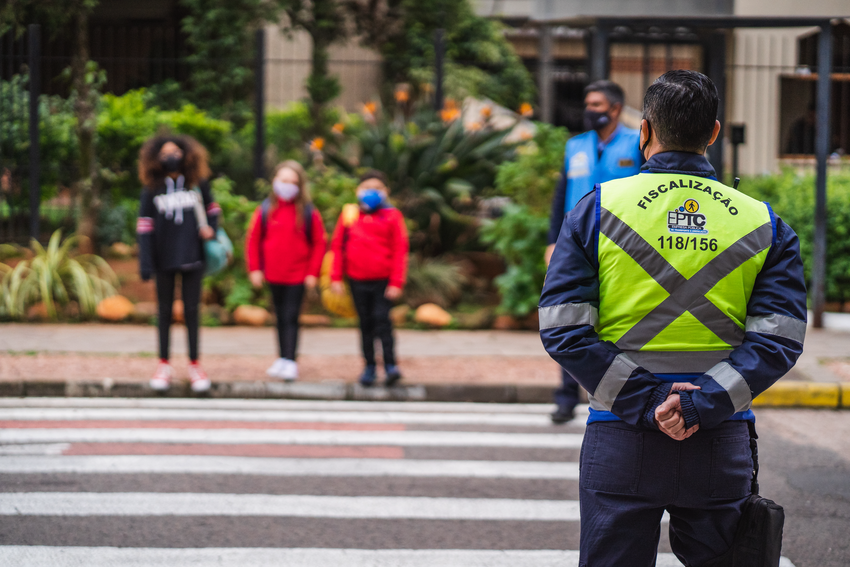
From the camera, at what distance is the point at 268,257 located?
7844mm

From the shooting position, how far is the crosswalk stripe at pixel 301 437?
6.24 metres

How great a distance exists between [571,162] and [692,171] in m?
3.57

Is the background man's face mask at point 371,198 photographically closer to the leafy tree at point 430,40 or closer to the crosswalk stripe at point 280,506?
the crosswalk stripe at point 280,506

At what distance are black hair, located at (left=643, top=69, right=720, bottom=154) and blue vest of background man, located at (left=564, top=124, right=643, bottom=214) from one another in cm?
324

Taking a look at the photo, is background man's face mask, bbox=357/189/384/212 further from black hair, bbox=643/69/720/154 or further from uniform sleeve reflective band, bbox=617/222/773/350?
uniform sleeve reflective band, bbox=617/222/773/350

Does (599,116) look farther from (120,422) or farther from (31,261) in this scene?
(31,261)

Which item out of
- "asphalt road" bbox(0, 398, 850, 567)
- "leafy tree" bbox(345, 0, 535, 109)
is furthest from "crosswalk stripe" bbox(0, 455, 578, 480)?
"leafy tree" bbox(345, 0, 535, 109)

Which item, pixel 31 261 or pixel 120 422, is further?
pixel 31 261

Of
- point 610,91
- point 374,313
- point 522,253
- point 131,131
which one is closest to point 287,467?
point 374,313

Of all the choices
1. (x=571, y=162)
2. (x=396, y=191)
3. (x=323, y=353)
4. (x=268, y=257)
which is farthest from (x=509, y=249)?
(x=571, y=162)

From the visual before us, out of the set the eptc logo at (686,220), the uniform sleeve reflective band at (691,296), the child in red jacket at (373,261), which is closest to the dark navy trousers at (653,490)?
the uniform sleeve reflective band at (691,296)

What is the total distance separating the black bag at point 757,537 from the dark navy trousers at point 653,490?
0.02 meters

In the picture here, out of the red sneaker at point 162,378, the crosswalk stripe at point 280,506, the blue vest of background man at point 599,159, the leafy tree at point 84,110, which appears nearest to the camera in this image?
the crosswalk stripe at point 280,506

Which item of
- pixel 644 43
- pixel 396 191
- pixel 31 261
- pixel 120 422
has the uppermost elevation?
pixel 644 43
